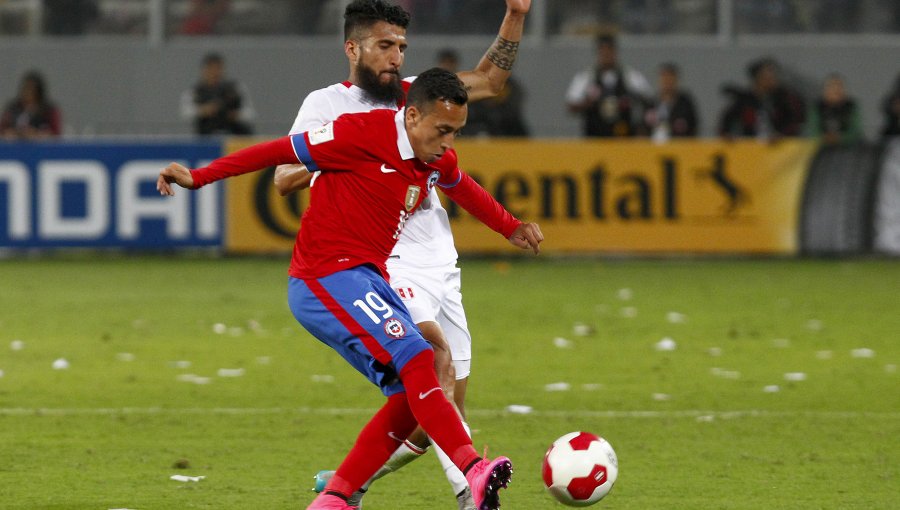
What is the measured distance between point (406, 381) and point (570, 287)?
9752mm

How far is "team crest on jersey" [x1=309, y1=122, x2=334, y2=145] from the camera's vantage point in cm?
583

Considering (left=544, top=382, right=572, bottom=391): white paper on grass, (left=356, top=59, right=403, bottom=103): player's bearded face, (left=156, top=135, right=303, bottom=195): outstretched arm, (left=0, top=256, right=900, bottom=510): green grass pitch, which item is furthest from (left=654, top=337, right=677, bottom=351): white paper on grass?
(left=156, top=135, right=303, bottom=195): outstretched arm

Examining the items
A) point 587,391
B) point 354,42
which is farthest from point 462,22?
point 354,42

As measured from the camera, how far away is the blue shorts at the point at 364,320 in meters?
5.75

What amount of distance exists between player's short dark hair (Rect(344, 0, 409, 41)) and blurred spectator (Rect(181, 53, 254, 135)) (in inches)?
486

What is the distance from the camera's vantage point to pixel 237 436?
7.95 m

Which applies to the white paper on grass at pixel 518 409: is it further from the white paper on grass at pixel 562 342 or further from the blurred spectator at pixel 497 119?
the blurred spectator at pixel 497 119

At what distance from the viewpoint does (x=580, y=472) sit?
19.0 feet

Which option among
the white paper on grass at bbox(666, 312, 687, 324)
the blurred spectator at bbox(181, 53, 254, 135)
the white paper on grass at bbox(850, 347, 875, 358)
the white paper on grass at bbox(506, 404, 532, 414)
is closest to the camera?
the white paper on grass at bbox(506, 404, 532, 414)

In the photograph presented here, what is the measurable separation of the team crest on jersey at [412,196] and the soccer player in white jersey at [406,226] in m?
0.40

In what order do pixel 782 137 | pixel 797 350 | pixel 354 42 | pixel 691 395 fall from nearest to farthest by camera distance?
pixel 354 42 → pixel 691 395 → pixel 797 350 → pixel 782 137

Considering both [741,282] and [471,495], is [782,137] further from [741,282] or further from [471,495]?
[471,495]

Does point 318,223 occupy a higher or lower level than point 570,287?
higher

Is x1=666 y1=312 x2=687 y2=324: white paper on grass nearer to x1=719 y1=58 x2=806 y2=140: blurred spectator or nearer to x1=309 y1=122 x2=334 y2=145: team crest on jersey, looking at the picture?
x1=719 y1=58 x2=806 y2=140: blurred spectator
